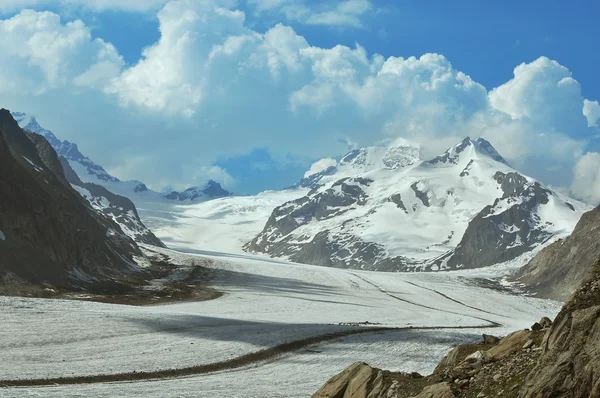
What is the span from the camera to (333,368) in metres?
38.1

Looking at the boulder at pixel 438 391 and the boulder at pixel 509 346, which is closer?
the boulder at pixel 438 391

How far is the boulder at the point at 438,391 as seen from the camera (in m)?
19.9

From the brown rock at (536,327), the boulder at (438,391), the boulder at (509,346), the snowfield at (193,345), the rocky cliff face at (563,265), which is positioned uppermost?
the rocky cliff face at (563,265)

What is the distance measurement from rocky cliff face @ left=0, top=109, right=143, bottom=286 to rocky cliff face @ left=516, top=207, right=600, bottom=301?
342ft

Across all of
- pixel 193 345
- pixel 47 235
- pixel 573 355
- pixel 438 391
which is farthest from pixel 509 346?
pixel 47 235

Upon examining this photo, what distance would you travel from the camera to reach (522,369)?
19969mm

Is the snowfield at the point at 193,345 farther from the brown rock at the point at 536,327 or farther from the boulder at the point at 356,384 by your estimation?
the brown rock at the point at 536,327

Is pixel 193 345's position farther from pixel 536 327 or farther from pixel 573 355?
pixel 573 355

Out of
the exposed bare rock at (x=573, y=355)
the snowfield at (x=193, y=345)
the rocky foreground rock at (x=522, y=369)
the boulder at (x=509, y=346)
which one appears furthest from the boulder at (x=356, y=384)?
the snowfield at (x=193, y=345)

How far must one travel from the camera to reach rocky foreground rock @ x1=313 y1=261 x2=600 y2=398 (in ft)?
56.0

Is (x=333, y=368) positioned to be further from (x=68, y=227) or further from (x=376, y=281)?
(x=376, y=281)

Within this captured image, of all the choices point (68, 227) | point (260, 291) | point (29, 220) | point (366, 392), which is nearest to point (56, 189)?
point (68, 227)

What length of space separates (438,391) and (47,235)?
8677cm

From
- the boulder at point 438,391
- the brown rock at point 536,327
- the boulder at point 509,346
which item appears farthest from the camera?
the brown rock at point 536,327
